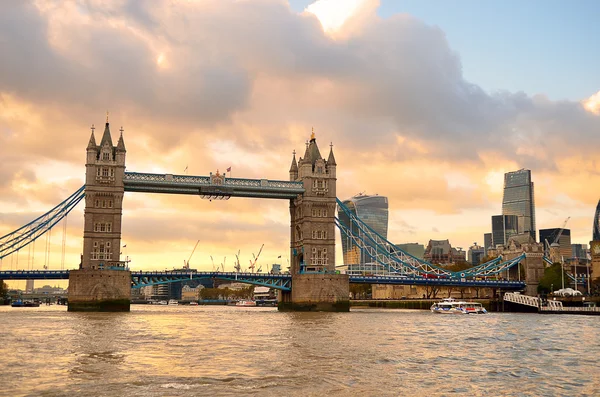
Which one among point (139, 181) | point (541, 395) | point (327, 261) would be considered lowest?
point (541, 395)

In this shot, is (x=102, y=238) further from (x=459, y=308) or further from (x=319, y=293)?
(x=459, y=308)

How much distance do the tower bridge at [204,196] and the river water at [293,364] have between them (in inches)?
1591

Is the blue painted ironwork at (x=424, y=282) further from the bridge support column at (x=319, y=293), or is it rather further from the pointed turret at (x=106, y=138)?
the pointed turret at (x=106, y=138)

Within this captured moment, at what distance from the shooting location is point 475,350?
41.9 m

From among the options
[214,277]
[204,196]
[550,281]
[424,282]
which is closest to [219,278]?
[214,277]

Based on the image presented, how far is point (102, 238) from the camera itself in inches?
3797

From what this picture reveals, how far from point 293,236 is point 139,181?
90.0ft

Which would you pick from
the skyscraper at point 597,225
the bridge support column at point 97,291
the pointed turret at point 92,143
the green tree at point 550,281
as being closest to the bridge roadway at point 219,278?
the bridge support column at point 97,291

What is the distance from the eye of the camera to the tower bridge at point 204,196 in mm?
93812

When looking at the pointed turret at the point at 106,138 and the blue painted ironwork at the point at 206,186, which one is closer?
the blue painted ironwork at the point at 206,186

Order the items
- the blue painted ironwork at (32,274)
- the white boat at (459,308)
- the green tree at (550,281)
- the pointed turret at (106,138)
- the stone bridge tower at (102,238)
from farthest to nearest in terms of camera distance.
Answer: the green tree at (550,281), the white boat at (459,308), the pointed turret at (106,138), the blue painted ironwork at (32,274), the stone bridge tower at (102,238)

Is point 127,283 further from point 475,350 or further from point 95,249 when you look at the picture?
point 475,350

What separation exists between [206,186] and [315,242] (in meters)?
18.6

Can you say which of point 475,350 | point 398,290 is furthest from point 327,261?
point 398,290
